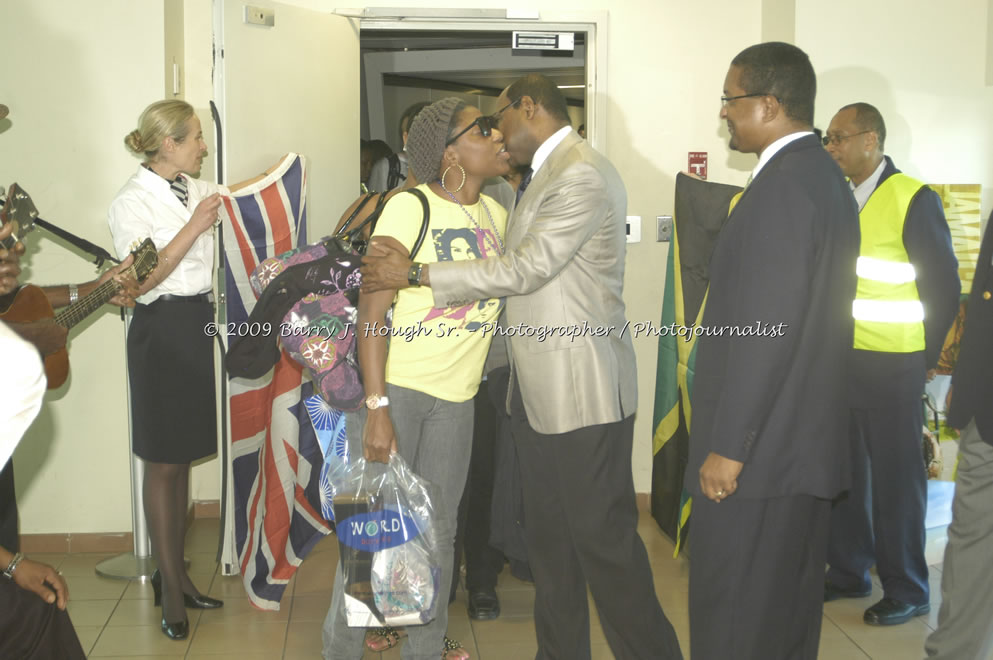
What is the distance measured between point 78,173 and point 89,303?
1135mm

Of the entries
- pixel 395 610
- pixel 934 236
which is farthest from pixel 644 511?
pixel 395 610

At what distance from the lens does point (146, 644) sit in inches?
122

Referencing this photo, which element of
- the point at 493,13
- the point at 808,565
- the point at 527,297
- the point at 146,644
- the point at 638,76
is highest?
the point at 493,13

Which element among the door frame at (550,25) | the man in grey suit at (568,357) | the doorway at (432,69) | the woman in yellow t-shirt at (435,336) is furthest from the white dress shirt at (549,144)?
the doorway at (432,69)

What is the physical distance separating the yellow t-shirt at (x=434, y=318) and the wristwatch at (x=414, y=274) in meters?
0.12

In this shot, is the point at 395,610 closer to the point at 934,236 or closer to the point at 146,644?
the point at 146,644

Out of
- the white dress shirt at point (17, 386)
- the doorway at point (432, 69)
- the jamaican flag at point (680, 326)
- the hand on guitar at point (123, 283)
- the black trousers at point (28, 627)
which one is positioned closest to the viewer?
the white dress shirt at point (17, 386)

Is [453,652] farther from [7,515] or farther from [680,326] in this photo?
[680,326]

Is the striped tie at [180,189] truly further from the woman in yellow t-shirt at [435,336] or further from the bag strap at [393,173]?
the bag strap at [393,173]

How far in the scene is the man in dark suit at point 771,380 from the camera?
1.93 metres

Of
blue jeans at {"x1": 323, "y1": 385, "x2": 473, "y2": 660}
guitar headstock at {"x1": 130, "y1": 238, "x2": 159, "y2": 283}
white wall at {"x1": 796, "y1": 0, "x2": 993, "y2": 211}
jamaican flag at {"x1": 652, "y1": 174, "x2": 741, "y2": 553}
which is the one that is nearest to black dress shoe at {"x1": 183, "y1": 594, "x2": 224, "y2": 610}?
blue jeans at {"x1": 323, "y1": 385, "x2": 473, "y2": 660}

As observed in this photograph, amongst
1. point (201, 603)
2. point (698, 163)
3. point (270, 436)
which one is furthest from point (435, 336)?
point (698, 163)

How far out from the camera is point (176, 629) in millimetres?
3145

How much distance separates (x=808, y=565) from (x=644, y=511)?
251 cm
